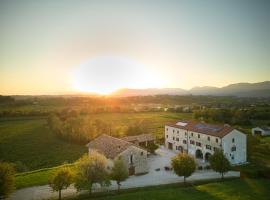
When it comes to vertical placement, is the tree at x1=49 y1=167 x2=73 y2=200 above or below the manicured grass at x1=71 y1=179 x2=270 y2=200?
above

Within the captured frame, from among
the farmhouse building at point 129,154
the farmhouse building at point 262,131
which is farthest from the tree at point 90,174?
the farmhouse building at point 262,131

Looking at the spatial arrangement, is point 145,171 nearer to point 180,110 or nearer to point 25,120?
point 25,120

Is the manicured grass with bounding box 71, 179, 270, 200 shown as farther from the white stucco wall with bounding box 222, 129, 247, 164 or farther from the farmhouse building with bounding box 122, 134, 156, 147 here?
the farmhouse building with bounding box 122, 134, 156, 147

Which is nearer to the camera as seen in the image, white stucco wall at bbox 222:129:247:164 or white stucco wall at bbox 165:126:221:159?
white stucco wall at bbox 222:129:247:164

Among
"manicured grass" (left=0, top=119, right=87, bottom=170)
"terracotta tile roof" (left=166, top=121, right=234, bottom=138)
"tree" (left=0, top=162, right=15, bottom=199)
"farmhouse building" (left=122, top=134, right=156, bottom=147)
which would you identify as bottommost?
"manicured grass" (left=0, top=119, right=87, bottom=170)

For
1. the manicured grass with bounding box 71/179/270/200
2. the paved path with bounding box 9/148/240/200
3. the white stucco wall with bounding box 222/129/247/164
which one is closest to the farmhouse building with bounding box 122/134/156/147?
the paved path with bounding box 9/148/240/200

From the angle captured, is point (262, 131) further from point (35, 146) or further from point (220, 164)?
point (35, 146)
